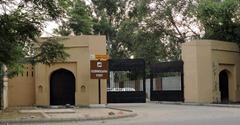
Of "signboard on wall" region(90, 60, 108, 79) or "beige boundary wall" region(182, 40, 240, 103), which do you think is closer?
"signboard on wall" region(90, 60, 108, 79)

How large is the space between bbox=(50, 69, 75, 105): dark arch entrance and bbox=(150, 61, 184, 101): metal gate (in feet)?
28.6

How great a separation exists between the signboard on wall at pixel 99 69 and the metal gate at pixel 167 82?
806 cm

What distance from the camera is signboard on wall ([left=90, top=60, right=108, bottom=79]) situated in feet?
114

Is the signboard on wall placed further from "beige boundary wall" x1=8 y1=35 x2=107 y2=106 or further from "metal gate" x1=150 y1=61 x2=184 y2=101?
"metal gate" x1=150 y1=61 x2=184 y2=101

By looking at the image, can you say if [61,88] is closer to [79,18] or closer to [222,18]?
[222,18]

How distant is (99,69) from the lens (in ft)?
115

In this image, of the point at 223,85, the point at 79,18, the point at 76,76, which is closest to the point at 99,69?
the point at 76,76

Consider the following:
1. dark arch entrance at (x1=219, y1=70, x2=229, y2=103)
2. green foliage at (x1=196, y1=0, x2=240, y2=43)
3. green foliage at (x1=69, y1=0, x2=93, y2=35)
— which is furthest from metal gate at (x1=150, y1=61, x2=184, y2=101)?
green foliage at (x1=69, y1=0, x2=93, y2=35)

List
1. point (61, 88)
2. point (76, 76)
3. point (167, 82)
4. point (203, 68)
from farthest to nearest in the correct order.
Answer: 1. point (167, 82)
2. point (203, 68)
3. point (61, 88)
4. point (76, 76)

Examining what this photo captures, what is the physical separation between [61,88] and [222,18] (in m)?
13.7

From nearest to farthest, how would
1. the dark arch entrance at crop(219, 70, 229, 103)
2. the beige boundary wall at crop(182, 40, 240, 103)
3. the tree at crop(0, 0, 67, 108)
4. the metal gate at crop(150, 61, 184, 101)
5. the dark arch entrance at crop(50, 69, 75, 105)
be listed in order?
the tree at crop(0, 0, 67, 108) < the dark arch entrance at crop(50, 69, 75, 105) < the beige boundary wall at crop(182, 40, 240, 103) < the metal gate at crop(150, 61, 184, 101) < the dark arch entrance at crop(219, 70, 229, 103)

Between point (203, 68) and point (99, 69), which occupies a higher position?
point (203, 68)

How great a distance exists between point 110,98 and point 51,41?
16344 mm

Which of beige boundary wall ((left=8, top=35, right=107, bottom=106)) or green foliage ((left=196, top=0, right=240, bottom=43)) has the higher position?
green foliage ((left=196, top=0, right=240, bottom=43))
